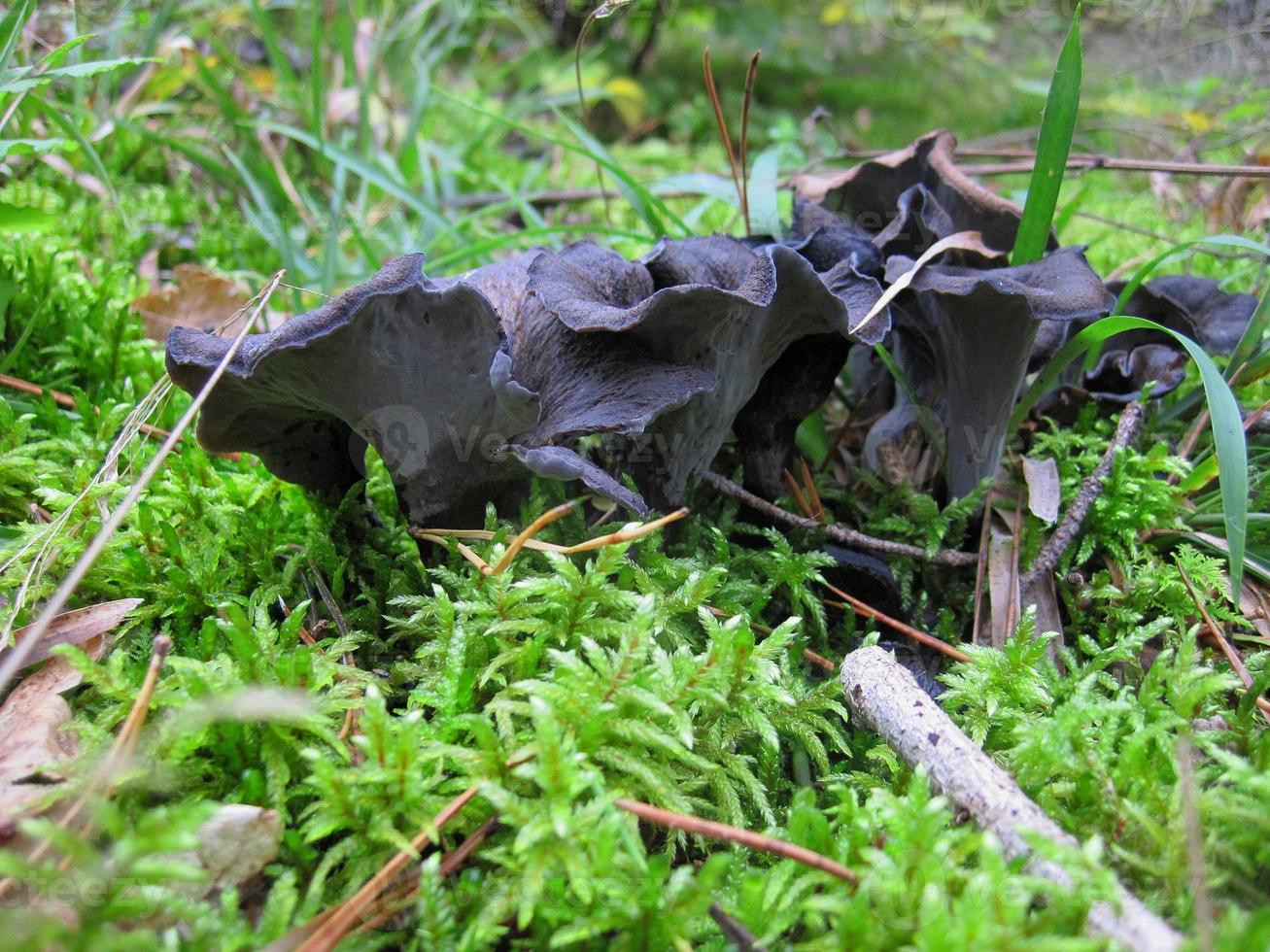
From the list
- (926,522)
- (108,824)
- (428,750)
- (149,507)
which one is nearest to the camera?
(108,824)

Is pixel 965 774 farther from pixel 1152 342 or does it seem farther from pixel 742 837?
pixel 1152 342

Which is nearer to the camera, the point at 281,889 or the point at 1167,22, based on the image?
the point at 281,889

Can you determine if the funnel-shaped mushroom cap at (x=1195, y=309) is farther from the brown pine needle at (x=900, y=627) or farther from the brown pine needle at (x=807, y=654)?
the brown pine needle at (x=807, y=654)

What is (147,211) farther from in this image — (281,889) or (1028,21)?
(1028,21)

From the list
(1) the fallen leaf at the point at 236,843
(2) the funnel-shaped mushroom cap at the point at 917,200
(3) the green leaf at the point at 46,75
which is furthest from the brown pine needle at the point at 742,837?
(3) the green leaf at the point at 46,75

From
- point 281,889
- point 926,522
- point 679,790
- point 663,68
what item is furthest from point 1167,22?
point 281,889
